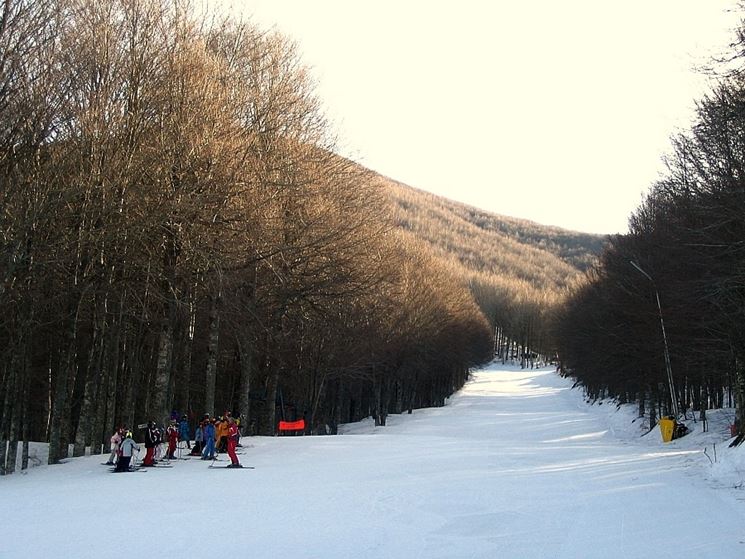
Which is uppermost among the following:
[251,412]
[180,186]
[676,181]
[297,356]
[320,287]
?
[676,181]

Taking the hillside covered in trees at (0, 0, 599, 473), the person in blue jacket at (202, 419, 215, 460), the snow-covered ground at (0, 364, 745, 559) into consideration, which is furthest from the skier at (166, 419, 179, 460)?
the snow-covered ground at (0, 364, 745, 559)

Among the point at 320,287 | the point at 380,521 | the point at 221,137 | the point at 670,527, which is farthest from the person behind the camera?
the point at 320,287

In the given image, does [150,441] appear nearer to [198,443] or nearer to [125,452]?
[125,452]

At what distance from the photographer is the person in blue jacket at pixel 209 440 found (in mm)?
20797

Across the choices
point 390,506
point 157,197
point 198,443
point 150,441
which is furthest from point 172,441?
point 390,506

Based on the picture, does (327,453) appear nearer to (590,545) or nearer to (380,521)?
(380,521)

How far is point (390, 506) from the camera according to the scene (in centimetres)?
1350

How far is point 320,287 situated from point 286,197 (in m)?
3.34

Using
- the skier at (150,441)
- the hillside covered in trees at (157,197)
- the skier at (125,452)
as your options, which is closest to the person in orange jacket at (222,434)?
the hillside covered in trees at (157,197)

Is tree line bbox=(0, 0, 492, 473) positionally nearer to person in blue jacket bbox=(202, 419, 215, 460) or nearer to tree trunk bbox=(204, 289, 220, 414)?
tree trunk bbox=(204, 289, 220, 414)

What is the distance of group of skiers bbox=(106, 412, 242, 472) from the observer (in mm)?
18391

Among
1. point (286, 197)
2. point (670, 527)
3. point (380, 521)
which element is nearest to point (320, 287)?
point (286, 197)

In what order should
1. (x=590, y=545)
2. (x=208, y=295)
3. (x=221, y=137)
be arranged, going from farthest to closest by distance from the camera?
(x=208, y=295)
(x=221, y=137)
(x=590, y=545)

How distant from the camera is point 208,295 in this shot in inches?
890
